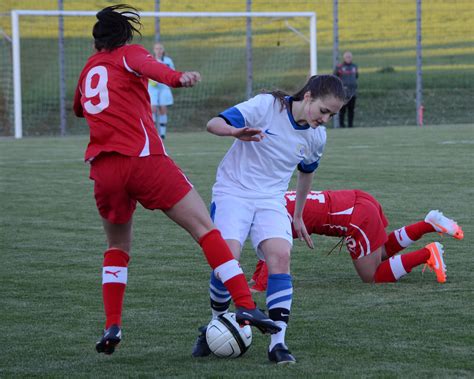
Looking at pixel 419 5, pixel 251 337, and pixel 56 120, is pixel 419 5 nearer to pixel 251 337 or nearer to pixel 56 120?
pixel 56 120

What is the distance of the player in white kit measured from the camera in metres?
4.98

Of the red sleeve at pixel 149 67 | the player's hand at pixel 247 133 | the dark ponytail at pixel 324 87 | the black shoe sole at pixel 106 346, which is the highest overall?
the red sleeve at pixel 149 67

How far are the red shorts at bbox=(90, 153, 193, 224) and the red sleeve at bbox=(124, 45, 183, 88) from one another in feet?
1.28

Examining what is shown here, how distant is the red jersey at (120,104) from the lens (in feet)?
15.6

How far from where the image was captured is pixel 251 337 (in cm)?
495

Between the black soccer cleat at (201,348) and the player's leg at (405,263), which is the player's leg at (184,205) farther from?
the player's leg at (405,263)

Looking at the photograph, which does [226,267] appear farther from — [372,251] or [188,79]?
[372,251]

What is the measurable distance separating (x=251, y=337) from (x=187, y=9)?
81.8ft

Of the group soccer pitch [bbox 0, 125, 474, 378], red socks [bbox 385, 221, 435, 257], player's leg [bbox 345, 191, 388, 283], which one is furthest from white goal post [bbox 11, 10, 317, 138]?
player's leg [bbox 345, 191, 388, 283]

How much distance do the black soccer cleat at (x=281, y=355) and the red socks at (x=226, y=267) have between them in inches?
8.9

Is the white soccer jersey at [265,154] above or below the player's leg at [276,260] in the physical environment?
above

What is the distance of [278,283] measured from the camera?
481cm

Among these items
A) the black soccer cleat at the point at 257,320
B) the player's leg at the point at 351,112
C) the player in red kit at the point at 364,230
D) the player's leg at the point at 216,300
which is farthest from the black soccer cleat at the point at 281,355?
the player's leg at the point at 351,112

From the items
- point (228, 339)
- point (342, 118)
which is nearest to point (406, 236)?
point (228, 339)
